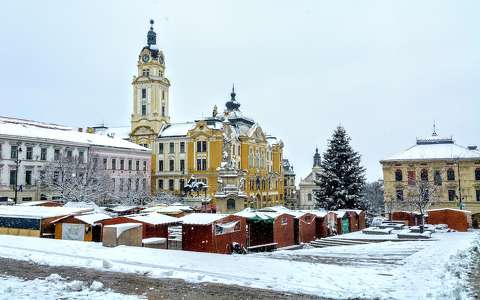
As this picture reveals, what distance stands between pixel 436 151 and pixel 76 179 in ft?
135

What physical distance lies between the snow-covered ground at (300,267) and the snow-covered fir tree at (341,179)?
22338 mm

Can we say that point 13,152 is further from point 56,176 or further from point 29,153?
point 56,176

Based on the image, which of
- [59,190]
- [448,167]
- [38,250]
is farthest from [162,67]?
[38,250]

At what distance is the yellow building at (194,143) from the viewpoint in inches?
2682

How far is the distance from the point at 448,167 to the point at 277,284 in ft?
163

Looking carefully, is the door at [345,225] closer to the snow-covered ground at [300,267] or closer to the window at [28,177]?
the snow-covered ground at [300,267]

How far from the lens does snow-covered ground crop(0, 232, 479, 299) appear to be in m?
11.1

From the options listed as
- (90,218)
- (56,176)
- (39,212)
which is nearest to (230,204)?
(90,218)

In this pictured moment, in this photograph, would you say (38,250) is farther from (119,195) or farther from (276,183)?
(276,183)

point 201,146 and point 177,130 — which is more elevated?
point 177,130

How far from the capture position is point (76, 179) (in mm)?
45625

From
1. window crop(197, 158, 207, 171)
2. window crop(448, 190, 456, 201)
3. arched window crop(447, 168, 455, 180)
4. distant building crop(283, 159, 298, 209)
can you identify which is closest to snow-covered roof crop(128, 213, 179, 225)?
window crop(448, 190, 456, 201)

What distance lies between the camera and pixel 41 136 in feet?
170

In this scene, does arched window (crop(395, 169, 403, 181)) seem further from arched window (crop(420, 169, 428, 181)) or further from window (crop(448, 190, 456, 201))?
window (crop(448, 190, 456, 201))
